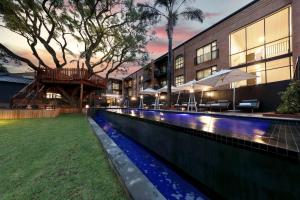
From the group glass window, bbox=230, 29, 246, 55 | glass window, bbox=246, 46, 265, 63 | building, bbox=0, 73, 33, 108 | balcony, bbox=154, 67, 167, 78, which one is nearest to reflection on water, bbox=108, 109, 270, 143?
glass window, bbox=246, 46, 265, 63

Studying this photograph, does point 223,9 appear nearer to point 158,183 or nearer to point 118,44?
point 118,44

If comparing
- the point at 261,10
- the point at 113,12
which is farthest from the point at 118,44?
the point at 261,10

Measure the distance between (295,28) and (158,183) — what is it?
43.4ft

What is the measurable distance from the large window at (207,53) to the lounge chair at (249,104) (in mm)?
8937

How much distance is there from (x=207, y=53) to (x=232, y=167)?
19234 mm

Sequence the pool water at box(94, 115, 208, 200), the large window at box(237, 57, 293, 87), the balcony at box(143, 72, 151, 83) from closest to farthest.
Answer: the pool water at box(94, 115, 208, 200) → the large window at box(237, 57, 293, 87) → the balcony at box(143, 72, 151, 83)

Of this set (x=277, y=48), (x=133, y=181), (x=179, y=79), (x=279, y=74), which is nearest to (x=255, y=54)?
(x=277, y=48)

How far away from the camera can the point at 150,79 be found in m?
34.4

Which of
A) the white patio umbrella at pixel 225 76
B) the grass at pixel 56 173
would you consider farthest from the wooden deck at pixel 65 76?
the grass at pixel 56 173

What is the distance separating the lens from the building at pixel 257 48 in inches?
445

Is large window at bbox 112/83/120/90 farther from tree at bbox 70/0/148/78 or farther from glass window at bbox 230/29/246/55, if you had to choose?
glass window at bbox 230/29/246/55

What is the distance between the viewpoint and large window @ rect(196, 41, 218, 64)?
1883 centimetres

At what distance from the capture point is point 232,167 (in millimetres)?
2207

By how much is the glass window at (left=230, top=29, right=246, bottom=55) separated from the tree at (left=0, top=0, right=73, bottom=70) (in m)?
15.2
